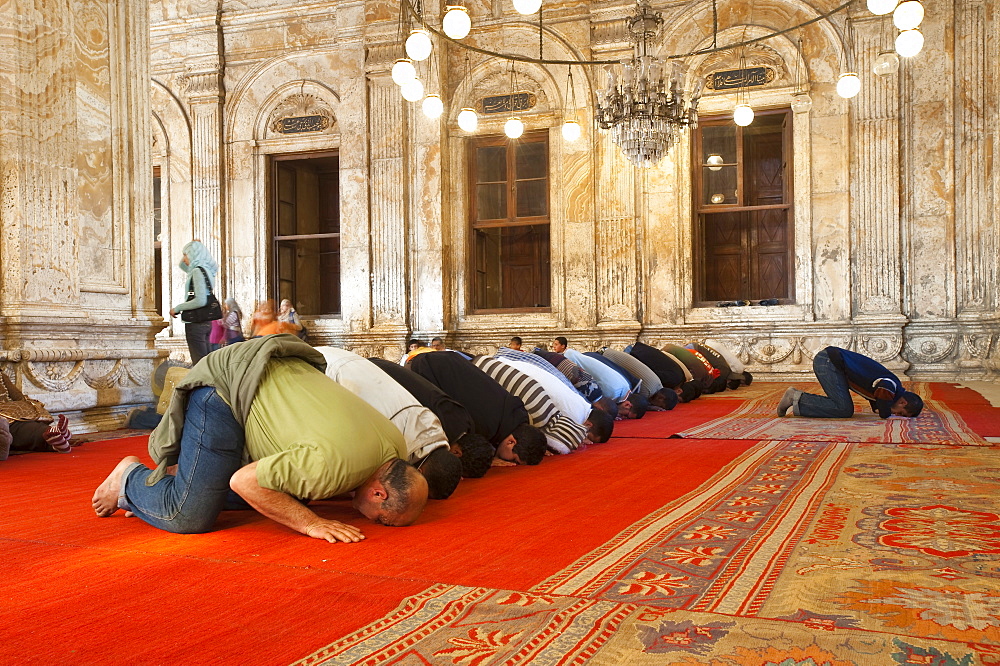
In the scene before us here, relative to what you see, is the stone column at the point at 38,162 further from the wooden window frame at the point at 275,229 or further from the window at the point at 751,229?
the window at the point at 751,229

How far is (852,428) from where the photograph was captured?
474 cm

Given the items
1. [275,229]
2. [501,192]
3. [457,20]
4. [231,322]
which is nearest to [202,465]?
[457,20]

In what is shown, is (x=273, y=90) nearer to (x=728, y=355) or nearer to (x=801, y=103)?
(x=801, y=103)

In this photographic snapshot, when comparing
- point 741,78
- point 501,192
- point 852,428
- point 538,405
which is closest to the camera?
point 538,405

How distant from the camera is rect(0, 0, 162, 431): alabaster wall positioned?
17.2ft

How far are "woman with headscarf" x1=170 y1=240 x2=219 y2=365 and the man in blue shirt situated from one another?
459 cm

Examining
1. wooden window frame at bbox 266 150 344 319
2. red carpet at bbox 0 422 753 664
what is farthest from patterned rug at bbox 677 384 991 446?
wooden window frame at bbox 266 150 344 319

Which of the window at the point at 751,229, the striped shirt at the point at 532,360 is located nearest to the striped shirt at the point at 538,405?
the striped shirt at the point at 532,360

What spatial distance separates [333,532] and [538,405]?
180 centimetres

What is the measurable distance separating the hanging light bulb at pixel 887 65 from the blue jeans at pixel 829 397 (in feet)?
16.4

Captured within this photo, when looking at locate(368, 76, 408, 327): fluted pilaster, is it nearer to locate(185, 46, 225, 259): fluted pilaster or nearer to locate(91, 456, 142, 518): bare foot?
locate(185, 46, 225, 259): fluted pilaster

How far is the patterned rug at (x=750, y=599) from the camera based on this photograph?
1418 millimetres

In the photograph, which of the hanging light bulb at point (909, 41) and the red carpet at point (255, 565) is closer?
the red carpet at point (255, 565)

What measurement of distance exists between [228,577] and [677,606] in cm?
101
